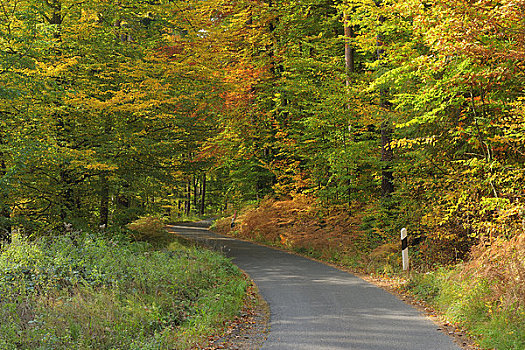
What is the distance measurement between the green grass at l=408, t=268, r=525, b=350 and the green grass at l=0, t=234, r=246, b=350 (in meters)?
4.23

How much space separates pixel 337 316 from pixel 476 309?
2498mm

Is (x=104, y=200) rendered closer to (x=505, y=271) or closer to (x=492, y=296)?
(x=492, y=296)

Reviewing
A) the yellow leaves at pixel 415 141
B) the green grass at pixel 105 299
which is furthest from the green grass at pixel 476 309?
the green grass at pixel 105 299

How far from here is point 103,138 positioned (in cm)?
1534

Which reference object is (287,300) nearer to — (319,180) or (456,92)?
(456,92)

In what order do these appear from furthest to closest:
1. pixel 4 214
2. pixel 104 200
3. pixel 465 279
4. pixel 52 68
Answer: pixel 104 200, pixel 4 214, pixel 52 68, pixel 465 279

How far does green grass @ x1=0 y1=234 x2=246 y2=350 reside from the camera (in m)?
6.54

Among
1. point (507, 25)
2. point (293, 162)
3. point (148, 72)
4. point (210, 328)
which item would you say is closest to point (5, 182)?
point (148, 72)

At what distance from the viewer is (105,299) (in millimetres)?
7766

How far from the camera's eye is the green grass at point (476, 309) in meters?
6.50

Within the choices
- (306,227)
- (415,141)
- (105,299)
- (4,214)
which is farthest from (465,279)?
(4,214)

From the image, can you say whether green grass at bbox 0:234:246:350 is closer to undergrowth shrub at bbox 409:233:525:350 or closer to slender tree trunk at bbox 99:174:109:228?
undergrowth shrub at bbox 409:233:525:350

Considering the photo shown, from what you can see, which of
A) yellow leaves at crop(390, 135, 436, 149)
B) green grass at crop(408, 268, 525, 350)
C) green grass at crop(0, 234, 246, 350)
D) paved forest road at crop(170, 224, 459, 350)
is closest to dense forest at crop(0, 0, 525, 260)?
yellow leaves at crop(390, 135, 436, 149)

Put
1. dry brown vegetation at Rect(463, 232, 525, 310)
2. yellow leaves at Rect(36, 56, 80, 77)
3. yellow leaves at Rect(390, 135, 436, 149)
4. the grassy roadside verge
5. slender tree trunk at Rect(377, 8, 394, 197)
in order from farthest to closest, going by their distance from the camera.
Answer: slender tree trunk at Rect(377, 8, 394, 197), yellow leaves at Rect(36, 56, 80, 77), yellow leaves at Rect(390, 135, 436, 149), dry brown vegetation at Rect(463, 232, 525, 310), the grassy roadside verge
